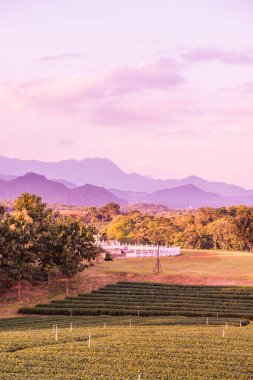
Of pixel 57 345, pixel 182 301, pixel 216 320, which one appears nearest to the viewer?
pixel 57 345

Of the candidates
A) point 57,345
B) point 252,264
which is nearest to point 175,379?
point 57,345

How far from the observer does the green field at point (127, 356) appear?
30312 mm

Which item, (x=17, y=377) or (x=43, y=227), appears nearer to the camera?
(x=17, y=377)

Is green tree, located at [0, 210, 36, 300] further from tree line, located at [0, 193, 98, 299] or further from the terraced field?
the terraced field

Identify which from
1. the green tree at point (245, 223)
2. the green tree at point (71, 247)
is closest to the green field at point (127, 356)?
the green tree at point (71, 247)

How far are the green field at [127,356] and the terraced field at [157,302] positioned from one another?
23.0 meters

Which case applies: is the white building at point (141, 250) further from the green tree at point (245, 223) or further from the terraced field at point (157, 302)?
the terraced field at point (157, 302)

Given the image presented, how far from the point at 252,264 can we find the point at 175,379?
85.4 metres

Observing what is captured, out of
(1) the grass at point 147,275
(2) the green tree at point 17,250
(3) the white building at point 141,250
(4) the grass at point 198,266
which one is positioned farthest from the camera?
(3) the white building at point 141,250

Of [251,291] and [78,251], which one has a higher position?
[78,251]

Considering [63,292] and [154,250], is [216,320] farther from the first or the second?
[154,250]

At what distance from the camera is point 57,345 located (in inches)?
1486

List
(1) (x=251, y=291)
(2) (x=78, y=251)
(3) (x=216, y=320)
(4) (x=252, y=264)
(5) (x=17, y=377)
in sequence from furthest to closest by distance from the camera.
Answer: (4) (x=252, y=264) < (2) (x=78, y=251) < (1) (x=251, y=291) < (3) (x=216, y=320) < (5) (x=17, y=377)

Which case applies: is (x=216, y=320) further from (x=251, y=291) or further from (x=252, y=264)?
(x=252, y=264)
